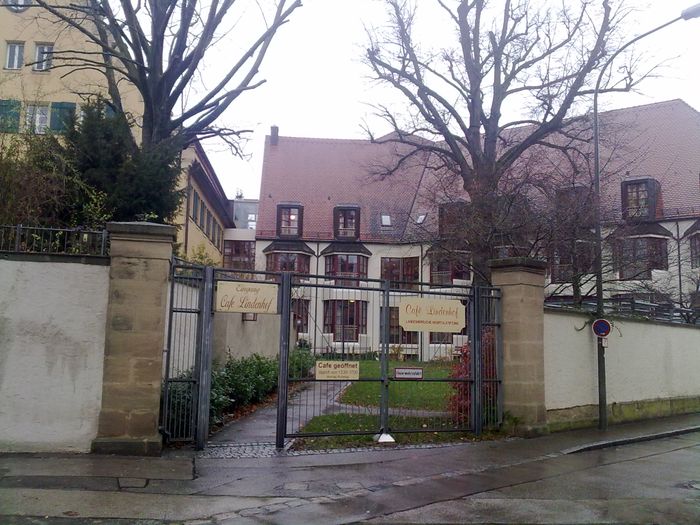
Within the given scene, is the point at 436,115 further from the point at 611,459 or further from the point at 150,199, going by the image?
the point at 611,459

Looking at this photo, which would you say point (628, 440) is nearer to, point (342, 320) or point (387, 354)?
point (387, 354)

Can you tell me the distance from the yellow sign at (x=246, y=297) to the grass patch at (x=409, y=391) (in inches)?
72.3

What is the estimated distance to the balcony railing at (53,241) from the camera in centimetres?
872

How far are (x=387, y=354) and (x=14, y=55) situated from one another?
3124 centimetres

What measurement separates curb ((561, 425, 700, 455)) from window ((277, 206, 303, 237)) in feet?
114

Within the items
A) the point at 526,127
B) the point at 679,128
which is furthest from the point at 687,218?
the point at 526,127

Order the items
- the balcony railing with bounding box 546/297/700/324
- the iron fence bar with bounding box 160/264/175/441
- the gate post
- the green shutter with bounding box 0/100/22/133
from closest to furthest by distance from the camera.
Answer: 1. the iron fence bar with bounding box 160/264/175/441
2. the gate post
3. the green shutter with bounding box 0/100/22/133
4. the balcony railing with bounding box 546/297/700/324

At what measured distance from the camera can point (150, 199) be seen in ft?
47.1

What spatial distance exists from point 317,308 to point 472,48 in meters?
13.3

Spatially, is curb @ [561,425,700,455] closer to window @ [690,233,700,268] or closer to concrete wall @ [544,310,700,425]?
concrete wall @ [544,310,700,425]

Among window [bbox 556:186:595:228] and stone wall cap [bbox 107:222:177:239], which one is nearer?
stone wall cap [bbox 107:222:177:239]

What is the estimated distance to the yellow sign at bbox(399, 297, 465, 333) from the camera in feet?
34.8

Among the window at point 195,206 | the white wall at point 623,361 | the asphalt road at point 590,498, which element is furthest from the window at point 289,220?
the asphalt road at point 590,498

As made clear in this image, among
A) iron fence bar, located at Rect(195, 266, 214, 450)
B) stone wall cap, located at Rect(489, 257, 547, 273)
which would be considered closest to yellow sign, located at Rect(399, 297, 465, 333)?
stone wall cap, located at Rect(489, 257, 547, 273)
